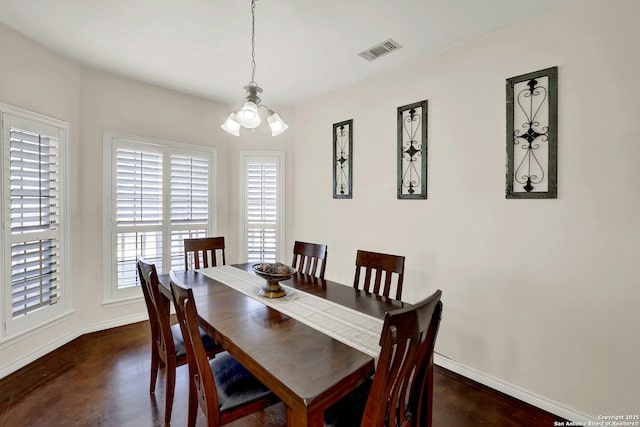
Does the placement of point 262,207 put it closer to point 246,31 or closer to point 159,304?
point 246,31

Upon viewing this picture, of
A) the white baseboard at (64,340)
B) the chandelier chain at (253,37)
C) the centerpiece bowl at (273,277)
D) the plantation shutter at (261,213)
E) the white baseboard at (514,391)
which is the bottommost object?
the white baseboard at (514,391)

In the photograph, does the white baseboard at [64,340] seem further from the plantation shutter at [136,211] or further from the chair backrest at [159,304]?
the chair backrest at [159,304]

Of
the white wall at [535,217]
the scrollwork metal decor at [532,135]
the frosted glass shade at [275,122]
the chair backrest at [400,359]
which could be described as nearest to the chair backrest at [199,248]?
the frosted glass shade at [275,122]

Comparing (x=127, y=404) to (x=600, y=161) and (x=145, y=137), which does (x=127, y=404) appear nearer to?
(x=145, y=137)

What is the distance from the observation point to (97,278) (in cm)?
315

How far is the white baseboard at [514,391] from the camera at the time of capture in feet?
6.45

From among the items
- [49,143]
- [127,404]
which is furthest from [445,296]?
[49,143]

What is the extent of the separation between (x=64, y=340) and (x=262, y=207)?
250 centimetres

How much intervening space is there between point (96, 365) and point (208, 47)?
2.92 metres

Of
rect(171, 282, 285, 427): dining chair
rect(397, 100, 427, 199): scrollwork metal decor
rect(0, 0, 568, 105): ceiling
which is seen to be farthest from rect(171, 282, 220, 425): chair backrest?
rect(397, 100, 427, 199): scrollwork metal decor

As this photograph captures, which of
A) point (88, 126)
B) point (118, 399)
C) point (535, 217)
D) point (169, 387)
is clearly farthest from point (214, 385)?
point (88, 126)

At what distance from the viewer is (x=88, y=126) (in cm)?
306

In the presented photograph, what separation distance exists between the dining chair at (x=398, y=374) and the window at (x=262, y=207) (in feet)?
9.45

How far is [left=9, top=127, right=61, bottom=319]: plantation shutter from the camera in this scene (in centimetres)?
241
